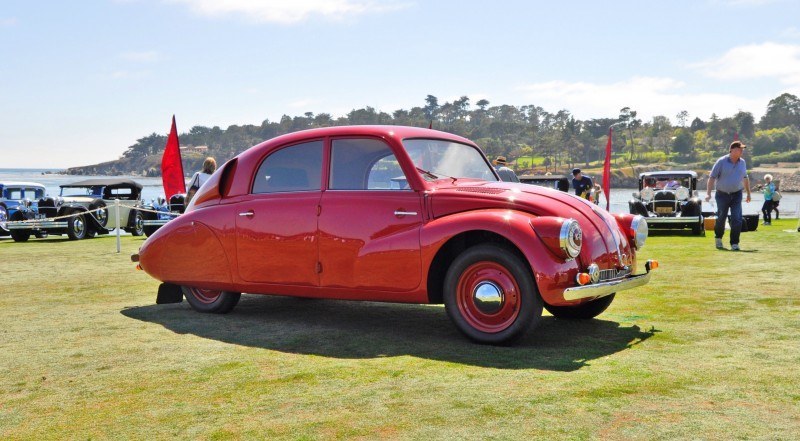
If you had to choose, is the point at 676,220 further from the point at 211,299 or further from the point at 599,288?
the point at 599,288

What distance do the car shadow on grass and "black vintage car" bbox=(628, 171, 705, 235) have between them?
44.5 ft

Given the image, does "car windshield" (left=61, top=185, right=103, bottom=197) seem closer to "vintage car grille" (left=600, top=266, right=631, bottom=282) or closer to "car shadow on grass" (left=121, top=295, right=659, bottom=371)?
"car shadow on grass" (left=121, top=295, right=659, bottom=371)

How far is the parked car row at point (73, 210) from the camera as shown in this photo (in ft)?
67.4

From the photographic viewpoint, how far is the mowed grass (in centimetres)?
341

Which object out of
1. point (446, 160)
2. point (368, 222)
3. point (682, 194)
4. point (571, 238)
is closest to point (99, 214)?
point (682, 194)

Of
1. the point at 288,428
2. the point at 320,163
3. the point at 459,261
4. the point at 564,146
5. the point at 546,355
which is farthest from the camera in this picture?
the point at 564,146

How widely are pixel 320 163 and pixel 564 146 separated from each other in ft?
570

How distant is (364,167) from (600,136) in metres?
187

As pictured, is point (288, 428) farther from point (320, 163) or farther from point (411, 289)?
point (320, 163)

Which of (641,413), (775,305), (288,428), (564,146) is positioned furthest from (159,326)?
(564,146)

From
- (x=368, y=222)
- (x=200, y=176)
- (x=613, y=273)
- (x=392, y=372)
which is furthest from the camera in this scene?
(x=200, y=176)

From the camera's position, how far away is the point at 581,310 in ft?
20.1

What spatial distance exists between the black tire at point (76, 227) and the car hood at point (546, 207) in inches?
A: 694

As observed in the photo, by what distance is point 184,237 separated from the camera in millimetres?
6676
